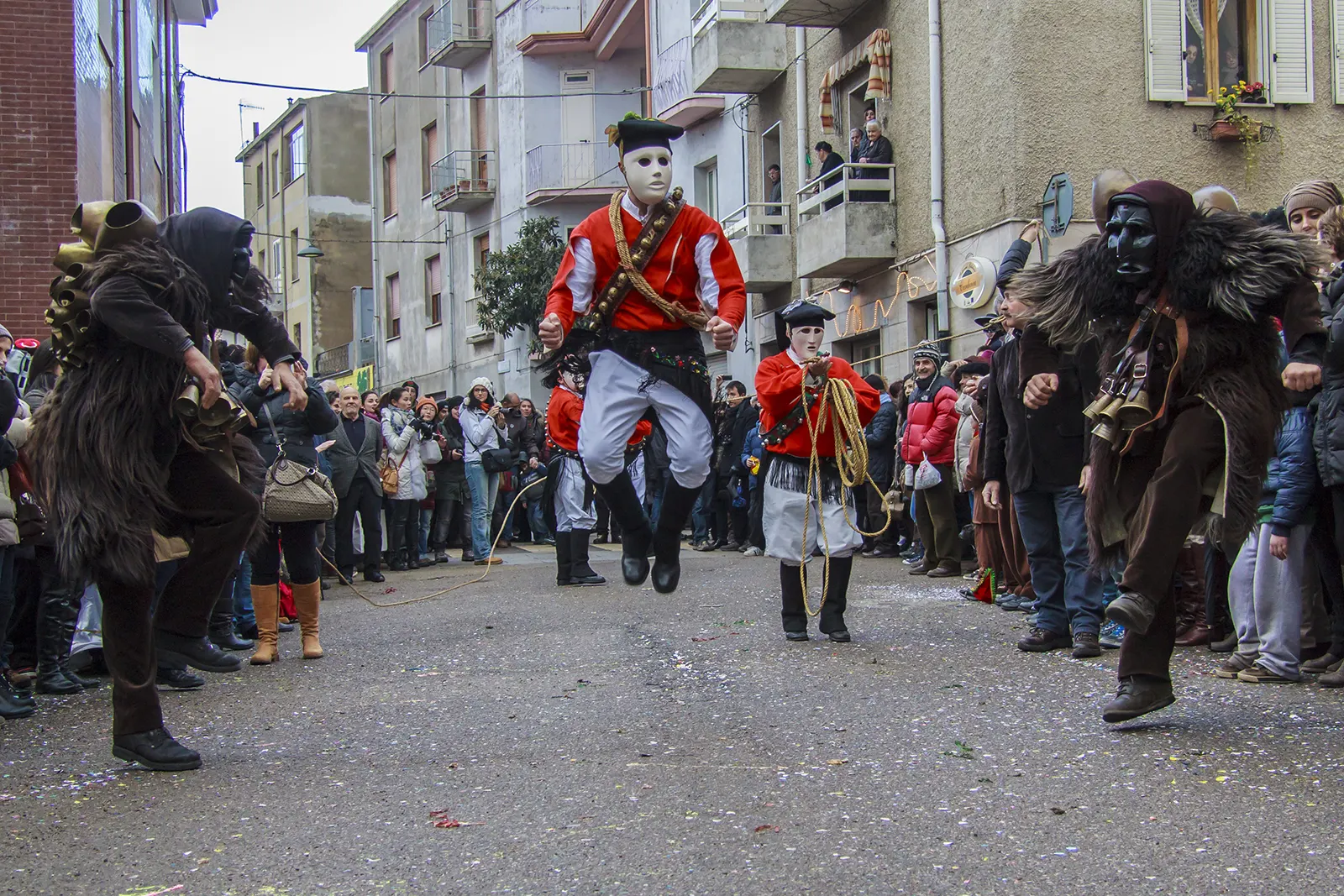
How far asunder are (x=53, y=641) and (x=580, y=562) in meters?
6.37

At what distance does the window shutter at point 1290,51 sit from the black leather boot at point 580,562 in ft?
33.7

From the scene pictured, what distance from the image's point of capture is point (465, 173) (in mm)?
36375

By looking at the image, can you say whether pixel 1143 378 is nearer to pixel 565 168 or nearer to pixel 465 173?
pixel 565 168

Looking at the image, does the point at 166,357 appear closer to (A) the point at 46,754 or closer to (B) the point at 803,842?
(A) the point at 46,754

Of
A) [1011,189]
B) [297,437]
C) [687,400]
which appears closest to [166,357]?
[687,400]

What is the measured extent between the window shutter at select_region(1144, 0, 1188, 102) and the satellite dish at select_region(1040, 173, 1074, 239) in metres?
1.69

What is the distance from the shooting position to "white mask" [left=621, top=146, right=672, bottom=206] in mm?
6605

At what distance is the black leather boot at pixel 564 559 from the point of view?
13.6 metres

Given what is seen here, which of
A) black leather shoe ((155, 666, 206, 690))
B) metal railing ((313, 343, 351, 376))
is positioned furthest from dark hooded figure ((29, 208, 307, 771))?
metal railing ((313, 343, 351, 376))

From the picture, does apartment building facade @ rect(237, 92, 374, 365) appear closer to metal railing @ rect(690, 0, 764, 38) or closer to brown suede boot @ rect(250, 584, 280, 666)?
metal railing @ rect(690, 0, 764, 38)

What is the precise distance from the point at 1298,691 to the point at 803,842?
350cm

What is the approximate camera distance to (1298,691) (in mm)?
6738

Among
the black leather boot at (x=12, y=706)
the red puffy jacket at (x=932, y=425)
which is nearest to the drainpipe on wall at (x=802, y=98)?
the red puffy jacket at (x=932, y=425)

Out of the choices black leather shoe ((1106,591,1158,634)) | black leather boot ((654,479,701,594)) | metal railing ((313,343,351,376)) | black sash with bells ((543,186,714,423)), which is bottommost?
black leather shoe ((1106,591,1158,634))
